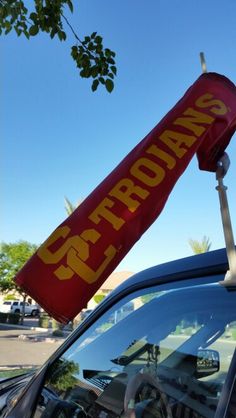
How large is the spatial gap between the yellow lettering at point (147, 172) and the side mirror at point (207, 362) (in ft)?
2.13

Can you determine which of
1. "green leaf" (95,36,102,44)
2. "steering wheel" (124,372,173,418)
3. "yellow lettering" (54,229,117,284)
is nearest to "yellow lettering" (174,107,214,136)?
"yellow lettering" (54,229,117,284)

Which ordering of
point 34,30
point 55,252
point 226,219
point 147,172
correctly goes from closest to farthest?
point 226,219, point 55,252, point 147,172, point 34,30

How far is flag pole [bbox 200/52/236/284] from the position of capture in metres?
→ 1.30

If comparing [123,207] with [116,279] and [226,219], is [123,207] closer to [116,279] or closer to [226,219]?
[226,219]

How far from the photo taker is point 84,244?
1.49 m

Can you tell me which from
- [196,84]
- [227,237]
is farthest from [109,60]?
[227,237]

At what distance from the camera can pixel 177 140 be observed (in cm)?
165

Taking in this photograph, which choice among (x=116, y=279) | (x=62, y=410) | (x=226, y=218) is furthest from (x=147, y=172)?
(x=116, y=279)

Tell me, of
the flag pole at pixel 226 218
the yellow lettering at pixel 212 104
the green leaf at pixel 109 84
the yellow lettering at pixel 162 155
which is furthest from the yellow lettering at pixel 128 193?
the green leaf at pixel 109 84

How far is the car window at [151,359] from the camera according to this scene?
155 centimetres

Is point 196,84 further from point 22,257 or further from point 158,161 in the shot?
point 22,257

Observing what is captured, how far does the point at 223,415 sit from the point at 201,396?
17.6 inches

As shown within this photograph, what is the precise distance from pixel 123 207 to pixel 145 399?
0.68m

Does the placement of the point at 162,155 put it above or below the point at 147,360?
above
